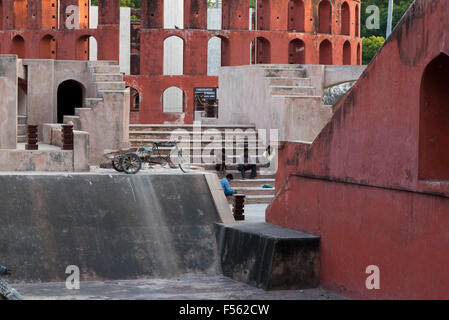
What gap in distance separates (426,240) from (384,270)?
93 centimetres

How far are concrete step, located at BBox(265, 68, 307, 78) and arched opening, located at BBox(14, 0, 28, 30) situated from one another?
14.5 m

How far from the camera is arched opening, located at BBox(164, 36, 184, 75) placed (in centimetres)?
3847

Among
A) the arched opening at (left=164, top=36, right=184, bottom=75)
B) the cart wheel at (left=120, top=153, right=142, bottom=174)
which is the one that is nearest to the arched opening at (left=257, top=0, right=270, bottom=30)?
the arched opening at (left=164, top=36, right=184, bottom=75)

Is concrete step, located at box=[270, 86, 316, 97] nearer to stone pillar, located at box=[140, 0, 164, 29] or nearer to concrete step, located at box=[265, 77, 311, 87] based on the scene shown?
concrete step, located at box=[265, 77, 311, 87]

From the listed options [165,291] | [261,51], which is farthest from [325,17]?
[165,291]

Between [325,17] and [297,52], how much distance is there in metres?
1.86

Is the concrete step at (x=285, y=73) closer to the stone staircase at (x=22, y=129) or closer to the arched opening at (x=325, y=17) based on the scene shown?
the stone staircase at (x=22, y=129)

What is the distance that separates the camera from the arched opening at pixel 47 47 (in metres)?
32.4

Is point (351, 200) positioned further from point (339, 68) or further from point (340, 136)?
point (339, 68)

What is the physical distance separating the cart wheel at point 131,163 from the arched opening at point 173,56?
77.7 feet

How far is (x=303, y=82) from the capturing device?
21594mm

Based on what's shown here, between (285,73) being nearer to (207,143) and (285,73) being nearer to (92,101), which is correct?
(207,143)

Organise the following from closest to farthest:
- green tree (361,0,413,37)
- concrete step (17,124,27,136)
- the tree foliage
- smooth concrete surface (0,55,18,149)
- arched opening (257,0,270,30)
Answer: smooth concrete surface (0,55,18,149) < concrete step (17,124,27,136) < arched opening (257,0,270,30) < the tree foliage < green tree (361,0,413,37)
